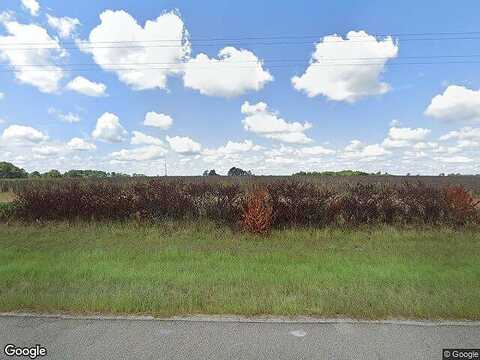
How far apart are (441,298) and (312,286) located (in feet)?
5.73

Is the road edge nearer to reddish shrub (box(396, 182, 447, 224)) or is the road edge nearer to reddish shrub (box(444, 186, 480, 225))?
reddish shrub (box(396, 182, 447, 224))

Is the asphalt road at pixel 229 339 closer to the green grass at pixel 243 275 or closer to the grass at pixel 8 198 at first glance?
the green grass at pixel 243 275

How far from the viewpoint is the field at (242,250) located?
5168mm

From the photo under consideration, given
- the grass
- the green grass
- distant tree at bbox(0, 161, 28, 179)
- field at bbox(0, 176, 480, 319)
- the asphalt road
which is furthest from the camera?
distant tree at bbox(0, 161, 28, 179)

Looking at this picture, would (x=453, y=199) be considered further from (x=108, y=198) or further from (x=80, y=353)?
(x=80, y=353)

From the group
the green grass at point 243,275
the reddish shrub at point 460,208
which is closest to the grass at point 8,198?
the green grass at point 243,275

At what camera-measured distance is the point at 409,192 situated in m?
13.9

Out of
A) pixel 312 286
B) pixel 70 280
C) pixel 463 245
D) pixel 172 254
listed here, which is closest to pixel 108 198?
pixel 172 254

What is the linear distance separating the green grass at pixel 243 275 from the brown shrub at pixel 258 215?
1.91 ft

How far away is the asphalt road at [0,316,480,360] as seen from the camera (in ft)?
12.3

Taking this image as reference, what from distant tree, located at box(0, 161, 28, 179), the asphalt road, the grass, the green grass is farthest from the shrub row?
distant tree, located at box(0, 161, 28, 179)

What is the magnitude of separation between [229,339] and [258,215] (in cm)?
773

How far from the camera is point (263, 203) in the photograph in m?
12.3

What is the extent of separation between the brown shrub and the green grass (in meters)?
0.58
